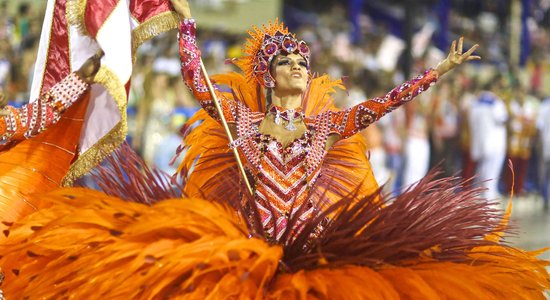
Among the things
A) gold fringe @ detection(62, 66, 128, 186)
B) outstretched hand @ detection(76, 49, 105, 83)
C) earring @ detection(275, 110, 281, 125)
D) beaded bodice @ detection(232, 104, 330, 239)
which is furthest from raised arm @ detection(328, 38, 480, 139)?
outstretched hand @ detection(76, 49, 105, 83)

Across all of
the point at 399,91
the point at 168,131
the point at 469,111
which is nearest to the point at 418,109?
the point at 469,111

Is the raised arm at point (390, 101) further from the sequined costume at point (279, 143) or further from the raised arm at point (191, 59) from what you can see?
the raised arm at point (191, 59)

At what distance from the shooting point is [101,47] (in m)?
4.74

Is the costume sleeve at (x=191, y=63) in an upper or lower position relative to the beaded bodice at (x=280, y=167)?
upper

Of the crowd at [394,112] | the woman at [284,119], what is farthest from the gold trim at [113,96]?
the crowd at [394,112]

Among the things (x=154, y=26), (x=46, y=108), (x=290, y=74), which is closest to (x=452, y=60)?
(x=290, y=74)

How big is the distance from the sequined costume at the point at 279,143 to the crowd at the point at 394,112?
4510 mm

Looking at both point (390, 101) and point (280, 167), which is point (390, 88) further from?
point (280, 167)

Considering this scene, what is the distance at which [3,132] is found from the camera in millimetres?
4535

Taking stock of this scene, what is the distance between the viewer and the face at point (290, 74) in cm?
498

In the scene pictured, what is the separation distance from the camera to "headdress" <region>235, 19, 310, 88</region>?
5066mm

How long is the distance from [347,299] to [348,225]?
0.43 m

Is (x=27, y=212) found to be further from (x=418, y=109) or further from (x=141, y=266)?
(x=418, y=109)

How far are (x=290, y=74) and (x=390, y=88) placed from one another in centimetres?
1027
